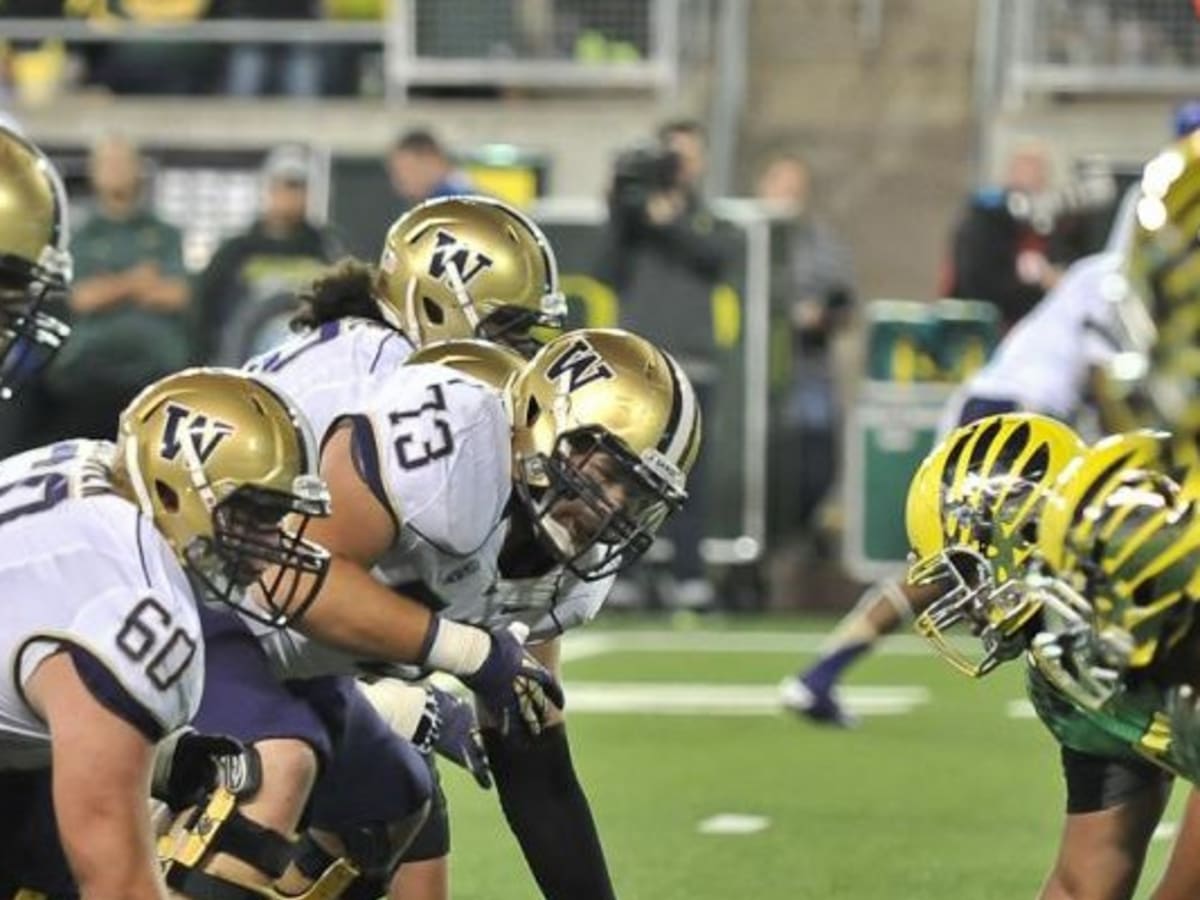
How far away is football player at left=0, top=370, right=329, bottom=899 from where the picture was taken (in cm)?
388

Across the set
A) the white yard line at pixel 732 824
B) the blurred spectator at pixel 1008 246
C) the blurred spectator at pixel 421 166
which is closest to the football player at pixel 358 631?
the white yard line at pixel 732 824

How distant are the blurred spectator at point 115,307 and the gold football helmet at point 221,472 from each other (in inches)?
294

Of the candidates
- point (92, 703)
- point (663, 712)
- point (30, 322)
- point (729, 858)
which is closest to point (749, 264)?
point (663, 712)

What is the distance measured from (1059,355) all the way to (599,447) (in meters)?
3.93

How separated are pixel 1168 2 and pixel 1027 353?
6698 millimetres

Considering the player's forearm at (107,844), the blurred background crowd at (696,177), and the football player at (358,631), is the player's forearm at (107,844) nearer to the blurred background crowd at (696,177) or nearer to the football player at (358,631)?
the football player at (358,631)

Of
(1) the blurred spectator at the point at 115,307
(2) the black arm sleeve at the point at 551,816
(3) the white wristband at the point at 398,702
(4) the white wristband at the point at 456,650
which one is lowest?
(1) the blurred spectator at the point at 115,307

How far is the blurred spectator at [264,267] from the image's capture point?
1184 centimetres

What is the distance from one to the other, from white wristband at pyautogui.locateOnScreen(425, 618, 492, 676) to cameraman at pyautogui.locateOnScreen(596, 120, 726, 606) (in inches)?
289

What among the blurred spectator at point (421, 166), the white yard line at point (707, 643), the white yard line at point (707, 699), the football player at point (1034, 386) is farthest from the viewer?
the blurred spectator at point (421, 166)

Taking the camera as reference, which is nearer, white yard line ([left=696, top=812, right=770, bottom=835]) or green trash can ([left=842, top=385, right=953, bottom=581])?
white yard line ([left=696, top=812, right=770, bottom=835])

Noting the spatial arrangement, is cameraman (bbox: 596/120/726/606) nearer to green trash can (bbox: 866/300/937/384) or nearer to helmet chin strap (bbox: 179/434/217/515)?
green trash can (bbox: 866/300/937/384)

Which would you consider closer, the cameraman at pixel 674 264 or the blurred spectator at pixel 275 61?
the cameraman at pixel 674 264

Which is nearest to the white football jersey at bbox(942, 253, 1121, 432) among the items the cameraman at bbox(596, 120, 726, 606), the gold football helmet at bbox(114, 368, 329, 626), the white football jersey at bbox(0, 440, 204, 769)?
the cameraman at bbox(596, 120, 726, 606)
